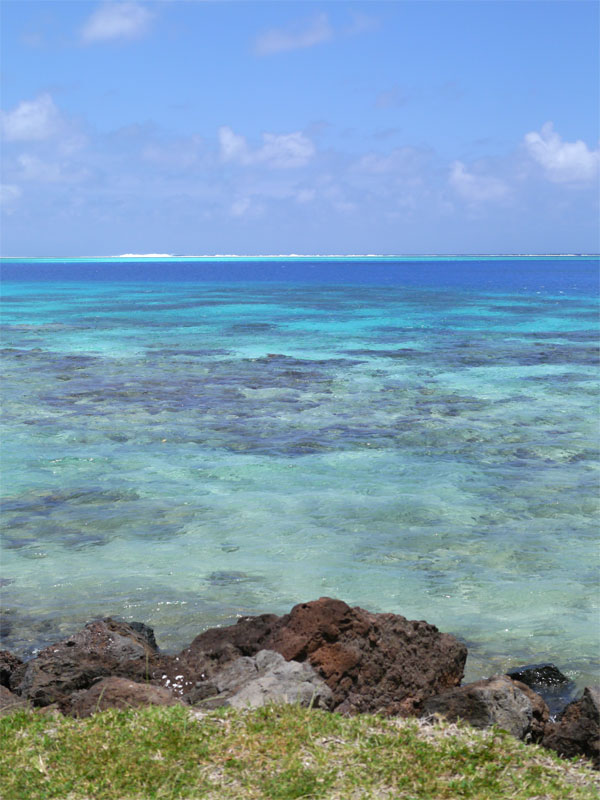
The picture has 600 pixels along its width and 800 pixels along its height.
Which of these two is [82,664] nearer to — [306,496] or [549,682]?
[549,682]

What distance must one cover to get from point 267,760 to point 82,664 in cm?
217

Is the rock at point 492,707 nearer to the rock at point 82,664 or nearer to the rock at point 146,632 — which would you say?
the rock at point 82,664

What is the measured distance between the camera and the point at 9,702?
6.33 m

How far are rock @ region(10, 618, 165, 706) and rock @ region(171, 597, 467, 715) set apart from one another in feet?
1.05

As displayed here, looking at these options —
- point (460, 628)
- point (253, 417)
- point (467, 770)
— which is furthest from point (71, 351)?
point (467, 770)

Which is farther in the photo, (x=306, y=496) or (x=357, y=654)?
(x=306, y=496)

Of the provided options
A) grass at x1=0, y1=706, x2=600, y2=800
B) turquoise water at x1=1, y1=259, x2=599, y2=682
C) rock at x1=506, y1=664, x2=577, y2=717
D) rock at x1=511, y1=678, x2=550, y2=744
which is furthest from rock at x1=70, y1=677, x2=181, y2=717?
rock at x1=506, y1=664, x2=577, y2=717

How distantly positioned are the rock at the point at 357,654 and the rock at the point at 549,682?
0.75 m

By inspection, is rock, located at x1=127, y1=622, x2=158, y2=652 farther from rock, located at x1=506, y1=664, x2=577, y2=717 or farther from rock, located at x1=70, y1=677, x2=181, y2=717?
rock, located at x1=506, y1=664, x2=577, y2=717

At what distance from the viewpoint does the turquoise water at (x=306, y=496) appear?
370 inches

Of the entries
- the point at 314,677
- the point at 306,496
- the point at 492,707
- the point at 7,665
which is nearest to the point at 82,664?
the point at 7,665

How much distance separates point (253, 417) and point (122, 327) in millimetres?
25456

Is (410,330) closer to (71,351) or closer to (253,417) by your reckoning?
(71,351)

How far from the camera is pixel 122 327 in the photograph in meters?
42.8
